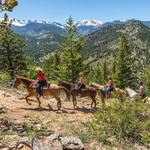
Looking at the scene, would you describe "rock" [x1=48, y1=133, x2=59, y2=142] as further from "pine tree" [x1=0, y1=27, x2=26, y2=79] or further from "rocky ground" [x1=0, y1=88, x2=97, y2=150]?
"pine tree" [x1=0, y1=27, x2=26, y2=79]

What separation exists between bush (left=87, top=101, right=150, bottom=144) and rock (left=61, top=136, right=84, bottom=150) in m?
1.74

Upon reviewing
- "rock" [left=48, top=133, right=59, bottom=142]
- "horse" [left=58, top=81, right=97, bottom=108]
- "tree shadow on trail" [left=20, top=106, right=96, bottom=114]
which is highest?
"horse" [left=58, top=81, right=97, bottom=108]

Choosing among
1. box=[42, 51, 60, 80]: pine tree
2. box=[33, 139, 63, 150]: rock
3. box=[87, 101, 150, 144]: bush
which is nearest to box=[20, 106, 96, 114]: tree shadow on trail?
box=[87, 101, 150, 144]: bush

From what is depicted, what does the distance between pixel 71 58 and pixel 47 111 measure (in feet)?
109

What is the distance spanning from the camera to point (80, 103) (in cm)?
2769

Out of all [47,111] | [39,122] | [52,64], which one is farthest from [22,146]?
[52,64]

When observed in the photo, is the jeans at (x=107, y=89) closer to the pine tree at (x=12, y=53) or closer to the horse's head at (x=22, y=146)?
the horse's head at (x=22, y=146)

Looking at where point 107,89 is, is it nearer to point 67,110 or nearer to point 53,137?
point 67,110

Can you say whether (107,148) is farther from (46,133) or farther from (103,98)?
(103,98)

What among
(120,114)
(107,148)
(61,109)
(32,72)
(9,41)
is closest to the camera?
(107,148)

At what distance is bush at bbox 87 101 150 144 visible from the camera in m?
19.1

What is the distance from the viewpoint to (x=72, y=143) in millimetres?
17016

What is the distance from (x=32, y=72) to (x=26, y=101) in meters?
41.0

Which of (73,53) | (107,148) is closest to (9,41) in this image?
(73,53)
